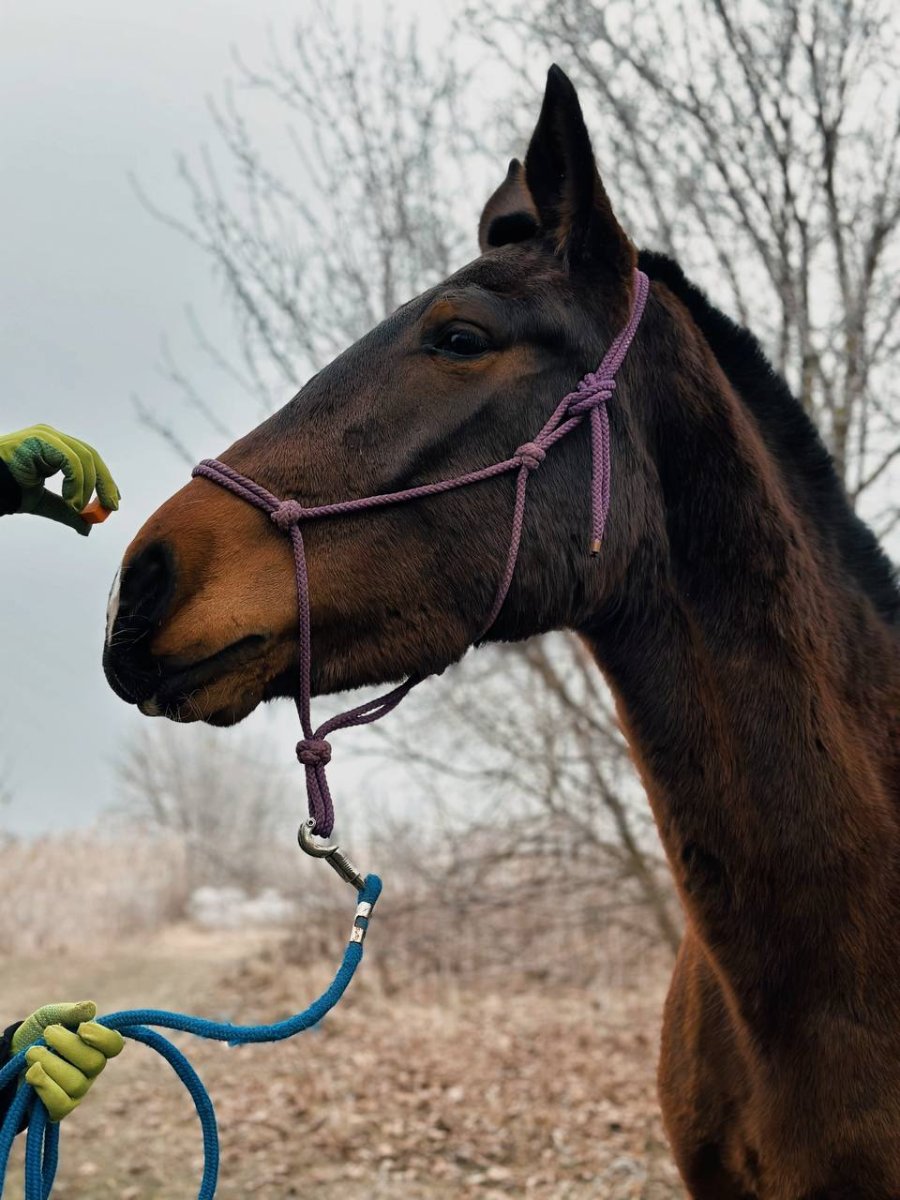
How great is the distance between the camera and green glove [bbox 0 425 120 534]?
221 cm

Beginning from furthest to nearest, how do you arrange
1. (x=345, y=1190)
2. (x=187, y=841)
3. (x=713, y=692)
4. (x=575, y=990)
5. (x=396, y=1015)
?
(x=187, y=841) < (x=575, y=990) < (x=396, y=1015) < (x=345, y=1190) < (x=713, y=692)

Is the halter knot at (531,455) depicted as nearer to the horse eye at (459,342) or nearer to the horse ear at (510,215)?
the horse eye at (459,342)

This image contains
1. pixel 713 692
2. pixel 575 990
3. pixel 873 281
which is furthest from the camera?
pixel 575 990

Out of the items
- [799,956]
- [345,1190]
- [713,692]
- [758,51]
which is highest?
[758,51]

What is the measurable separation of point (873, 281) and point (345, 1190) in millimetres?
5357

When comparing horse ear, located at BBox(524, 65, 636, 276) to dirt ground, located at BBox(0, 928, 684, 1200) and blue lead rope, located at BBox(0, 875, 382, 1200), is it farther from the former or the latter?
dirt ground, located at BBox(0, 928, 684, 1200)

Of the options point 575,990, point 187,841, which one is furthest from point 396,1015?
point 187,841

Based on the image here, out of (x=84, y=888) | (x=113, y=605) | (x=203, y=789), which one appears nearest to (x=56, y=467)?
(x=113, y=605)

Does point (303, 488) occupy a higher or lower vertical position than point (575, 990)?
higher

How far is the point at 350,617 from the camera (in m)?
2.15

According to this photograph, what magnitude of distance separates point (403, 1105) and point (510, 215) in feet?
18.0

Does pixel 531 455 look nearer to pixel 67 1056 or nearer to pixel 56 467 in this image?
pixel 56 467

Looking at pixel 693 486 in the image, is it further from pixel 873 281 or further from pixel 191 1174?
pixel 191 1174

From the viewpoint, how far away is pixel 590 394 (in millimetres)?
2355
